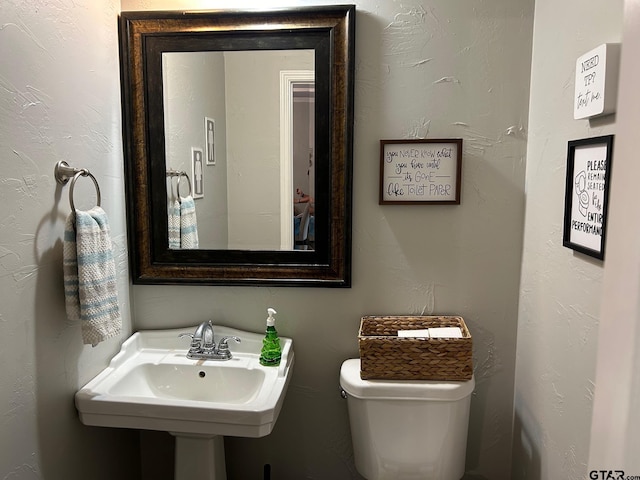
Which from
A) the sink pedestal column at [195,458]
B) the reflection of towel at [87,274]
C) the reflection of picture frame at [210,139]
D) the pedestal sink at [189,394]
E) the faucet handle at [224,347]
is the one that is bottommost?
the sink pedestal column at [195,458]

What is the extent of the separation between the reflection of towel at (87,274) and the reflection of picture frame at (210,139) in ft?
1.42

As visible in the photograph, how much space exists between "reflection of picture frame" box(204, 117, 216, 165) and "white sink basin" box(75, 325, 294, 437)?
0.58 metres

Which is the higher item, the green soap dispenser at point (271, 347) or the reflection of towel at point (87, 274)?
the reflection of towel at point (87, 274)

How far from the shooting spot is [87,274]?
1308 millimetres

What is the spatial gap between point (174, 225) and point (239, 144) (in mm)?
364

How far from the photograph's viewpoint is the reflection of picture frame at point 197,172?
168cm

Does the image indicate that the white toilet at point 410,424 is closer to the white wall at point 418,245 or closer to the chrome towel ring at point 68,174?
the white wall at point 418,245

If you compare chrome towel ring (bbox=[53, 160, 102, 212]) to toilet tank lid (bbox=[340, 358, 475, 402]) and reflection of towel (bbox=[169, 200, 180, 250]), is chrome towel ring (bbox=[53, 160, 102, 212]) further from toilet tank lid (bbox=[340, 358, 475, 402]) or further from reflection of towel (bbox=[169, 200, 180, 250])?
toilet tank lid (bbox=[340, 358, 475, 402])

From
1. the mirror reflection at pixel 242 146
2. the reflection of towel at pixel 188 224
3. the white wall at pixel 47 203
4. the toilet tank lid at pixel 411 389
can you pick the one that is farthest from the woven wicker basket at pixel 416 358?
the white wall at pixel 47 203

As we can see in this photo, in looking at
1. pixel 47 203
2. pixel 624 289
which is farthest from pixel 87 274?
pixel 624 289

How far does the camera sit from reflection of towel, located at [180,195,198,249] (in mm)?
→ 1711

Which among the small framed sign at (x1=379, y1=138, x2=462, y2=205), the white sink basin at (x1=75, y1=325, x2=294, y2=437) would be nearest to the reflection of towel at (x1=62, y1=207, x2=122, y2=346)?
the white sink basin at (x1=75, y1=325, x2=294, y2=437)

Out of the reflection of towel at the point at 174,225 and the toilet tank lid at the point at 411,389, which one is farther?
the reflection of towel at the point at 174,225

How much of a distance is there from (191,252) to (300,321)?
17.6 inches
